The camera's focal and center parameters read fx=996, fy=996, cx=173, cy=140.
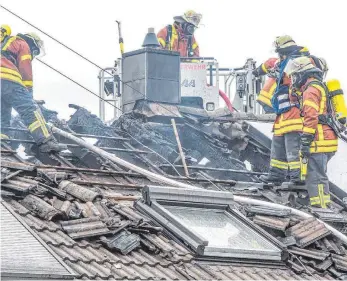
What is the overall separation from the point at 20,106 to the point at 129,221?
209 inches

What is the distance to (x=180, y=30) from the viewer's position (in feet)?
68.0

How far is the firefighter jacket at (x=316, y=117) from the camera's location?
554 inches

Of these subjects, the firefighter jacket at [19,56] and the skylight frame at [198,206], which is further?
the firefighter jacket at [19,56]

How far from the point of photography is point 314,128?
14086 millimetres

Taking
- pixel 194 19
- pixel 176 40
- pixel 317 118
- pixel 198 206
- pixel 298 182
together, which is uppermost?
pixel 194 19

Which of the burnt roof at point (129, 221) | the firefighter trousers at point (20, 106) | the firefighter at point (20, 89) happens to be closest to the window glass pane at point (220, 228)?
the burnt roof at point (129, 221)

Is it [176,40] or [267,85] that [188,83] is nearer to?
[176,40]

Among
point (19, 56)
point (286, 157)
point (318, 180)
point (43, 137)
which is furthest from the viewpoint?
point (19, 56)

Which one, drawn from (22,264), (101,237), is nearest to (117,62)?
(101,237)

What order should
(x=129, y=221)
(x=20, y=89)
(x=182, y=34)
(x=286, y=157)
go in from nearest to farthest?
(x=129, y=221)
(x=20, y=89)
(x=286, y=157)
(x=182, y=34)

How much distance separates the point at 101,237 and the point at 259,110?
11.6 meters

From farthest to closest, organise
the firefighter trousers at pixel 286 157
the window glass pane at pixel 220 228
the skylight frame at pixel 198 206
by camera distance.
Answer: the firefighter trousers at pixel 286 157
the window glass pane at pixel 220 228
the skylight frame at pixel 198 206

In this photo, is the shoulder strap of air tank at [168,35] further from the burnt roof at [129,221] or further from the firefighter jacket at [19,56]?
the firefighter jacket at [19,56]

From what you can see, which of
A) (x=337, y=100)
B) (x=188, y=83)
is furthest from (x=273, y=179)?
(x=188, y=83)
